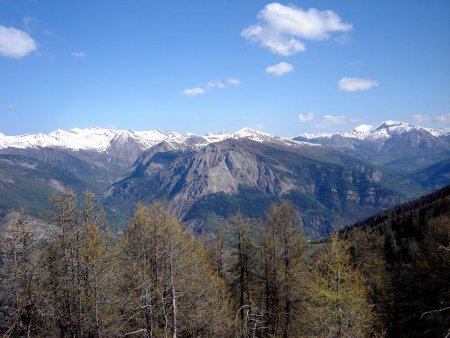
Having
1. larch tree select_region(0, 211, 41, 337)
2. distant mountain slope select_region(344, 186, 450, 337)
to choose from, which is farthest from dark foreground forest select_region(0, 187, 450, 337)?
distant mountain slope select_region(344, 186, 450, 337)

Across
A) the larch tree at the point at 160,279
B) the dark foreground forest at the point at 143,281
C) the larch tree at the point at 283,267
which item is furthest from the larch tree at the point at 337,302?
the larch tree at the point at 160,279

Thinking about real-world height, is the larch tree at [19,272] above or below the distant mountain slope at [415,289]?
above

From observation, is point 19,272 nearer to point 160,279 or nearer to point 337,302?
point 160,279

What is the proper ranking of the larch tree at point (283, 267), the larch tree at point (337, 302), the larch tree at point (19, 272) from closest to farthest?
the larch tree at point (337, 302) < the larch tree at point (19, 272) < the larch tree at point (283, 267)

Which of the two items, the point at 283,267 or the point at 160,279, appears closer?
the point at 160,279

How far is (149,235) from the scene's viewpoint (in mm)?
34625

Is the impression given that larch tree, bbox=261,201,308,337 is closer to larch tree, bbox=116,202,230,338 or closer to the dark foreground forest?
the dark foreground forest

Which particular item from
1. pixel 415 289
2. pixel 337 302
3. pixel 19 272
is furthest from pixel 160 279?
pixel 415 289

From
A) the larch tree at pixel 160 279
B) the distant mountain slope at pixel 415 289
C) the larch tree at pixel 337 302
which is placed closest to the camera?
the larch tree at pixel 337 302

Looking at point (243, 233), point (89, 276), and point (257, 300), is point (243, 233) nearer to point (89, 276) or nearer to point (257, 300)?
point (257, 300)

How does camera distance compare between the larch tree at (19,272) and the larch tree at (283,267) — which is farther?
the larch tree at (283,267)

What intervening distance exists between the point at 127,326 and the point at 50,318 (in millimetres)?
6551

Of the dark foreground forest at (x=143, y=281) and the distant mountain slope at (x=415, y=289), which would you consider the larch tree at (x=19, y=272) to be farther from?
the distant mountain slope at (x=415, y=289)

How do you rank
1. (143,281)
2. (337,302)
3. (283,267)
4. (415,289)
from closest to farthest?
1. (143,281)
2. (337,302)
3. (283,267)
4. (415,289)
